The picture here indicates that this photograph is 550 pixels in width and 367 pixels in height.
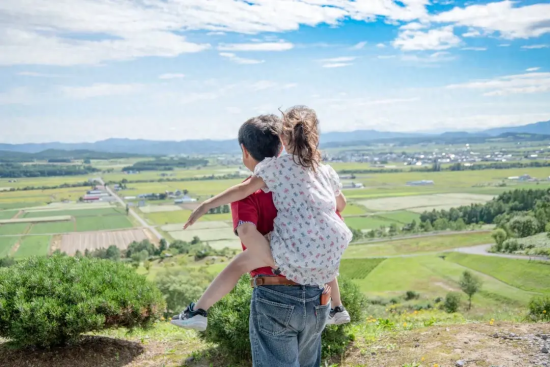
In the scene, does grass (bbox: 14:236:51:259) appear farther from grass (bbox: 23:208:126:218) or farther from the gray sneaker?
the gray sneaker

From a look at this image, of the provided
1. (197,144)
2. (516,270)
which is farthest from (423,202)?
(197,144)

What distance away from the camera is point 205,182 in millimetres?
83062

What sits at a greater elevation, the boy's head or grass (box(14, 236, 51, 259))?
the boy's head

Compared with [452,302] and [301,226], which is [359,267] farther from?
[301,226]

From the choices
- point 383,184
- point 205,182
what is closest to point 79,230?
point 205,182

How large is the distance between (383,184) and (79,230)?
48344mm

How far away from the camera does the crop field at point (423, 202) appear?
53500mm

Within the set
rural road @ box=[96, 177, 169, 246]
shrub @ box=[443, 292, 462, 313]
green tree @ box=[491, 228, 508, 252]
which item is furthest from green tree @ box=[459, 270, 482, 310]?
rural road @ box=[96, 177, 169, 246]

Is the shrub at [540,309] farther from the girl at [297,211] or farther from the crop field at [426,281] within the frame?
the crop field at [426,281]

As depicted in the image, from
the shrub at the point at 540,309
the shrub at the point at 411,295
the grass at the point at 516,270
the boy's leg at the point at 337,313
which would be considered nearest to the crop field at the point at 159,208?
the grass at the point at 516,270

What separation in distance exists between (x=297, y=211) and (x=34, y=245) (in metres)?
45.1

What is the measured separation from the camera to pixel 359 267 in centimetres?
3734

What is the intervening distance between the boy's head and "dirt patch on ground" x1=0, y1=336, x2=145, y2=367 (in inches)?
158

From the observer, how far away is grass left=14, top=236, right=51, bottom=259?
1517 inches
